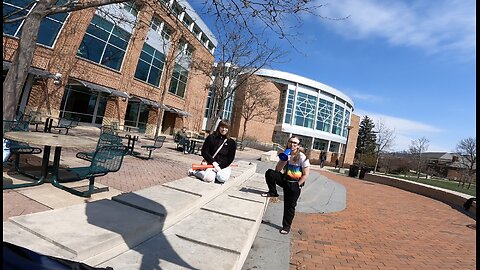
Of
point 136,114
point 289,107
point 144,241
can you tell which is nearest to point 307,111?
point 289,107

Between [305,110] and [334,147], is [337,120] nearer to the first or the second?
[334,147]

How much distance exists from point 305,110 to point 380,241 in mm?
53757

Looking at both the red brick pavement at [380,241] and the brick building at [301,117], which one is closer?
the red brick pavement at [380,241]

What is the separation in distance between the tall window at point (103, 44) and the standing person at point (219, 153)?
18473 millimetres

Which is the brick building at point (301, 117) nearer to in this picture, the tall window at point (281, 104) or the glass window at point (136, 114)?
the tall window at point (281, 104)

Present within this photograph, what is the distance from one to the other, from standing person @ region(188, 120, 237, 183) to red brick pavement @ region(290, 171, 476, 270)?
1.82 meters

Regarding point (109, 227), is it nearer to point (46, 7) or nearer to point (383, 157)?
point (46, 7)

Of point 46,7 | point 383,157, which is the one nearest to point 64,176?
point 46,7

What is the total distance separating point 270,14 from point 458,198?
1185 cm

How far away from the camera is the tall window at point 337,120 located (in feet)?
211

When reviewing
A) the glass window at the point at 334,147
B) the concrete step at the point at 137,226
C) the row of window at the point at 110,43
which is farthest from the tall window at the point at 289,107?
the concrete step at the point at 137,226

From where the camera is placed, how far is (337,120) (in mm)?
65125

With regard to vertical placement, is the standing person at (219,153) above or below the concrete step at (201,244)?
above

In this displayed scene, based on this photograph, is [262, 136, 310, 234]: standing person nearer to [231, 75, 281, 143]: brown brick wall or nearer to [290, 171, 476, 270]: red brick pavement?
[290, 171, 476, 270]: red brick pavement
